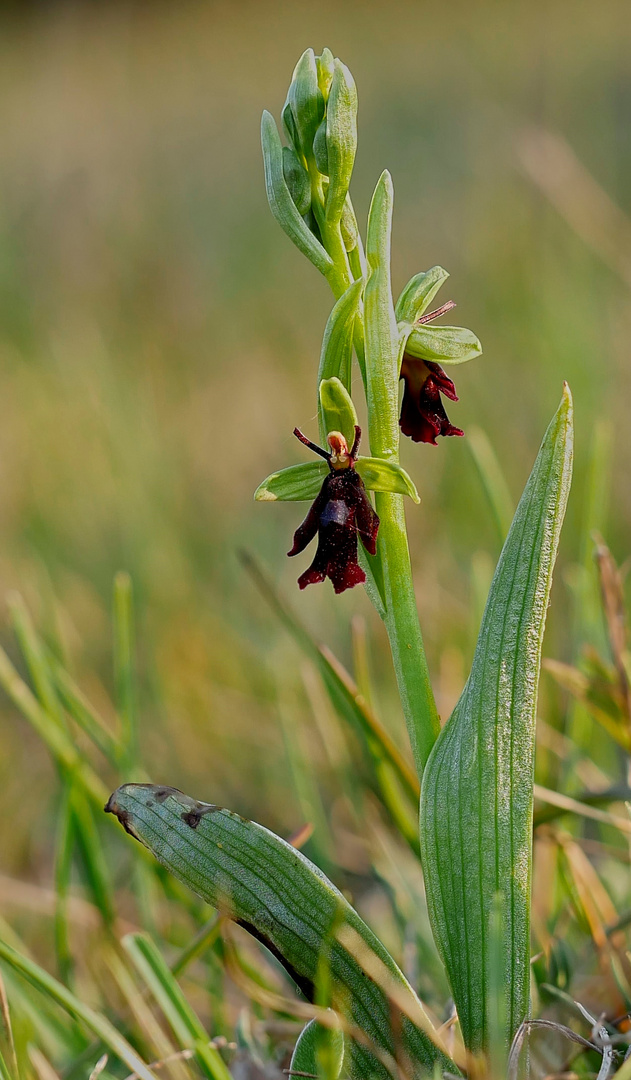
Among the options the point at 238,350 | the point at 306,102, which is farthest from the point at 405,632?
the point at 238,350

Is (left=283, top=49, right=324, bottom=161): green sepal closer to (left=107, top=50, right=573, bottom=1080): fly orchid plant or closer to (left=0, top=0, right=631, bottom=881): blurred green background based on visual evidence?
(left=107, top=50, right=573, bottom=1080): fly orchid plant

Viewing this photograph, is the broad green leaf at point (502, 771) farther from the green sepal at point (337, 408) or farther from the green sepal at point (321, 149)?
the green sepal at point (321, 149)

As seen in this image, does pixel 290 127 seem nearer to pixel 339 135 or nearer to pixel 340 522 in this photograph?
pixel 339 135

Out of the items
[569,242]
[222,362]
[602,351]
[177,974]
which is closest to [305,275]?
[222,362]

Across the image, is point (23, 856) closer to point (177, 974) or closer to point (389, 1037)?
point (177, 974)

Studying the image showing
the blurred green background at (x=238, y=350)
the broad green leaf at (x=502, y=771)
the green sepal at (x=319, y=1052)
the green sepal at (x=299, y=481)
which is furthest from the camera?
the blurred green background at (x=238, y=350)

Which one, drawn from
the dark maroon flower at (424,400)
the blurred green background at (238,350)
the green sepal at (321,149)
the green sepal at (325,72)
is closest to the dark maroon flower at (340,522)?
the dark maroon flower at (424,400)
